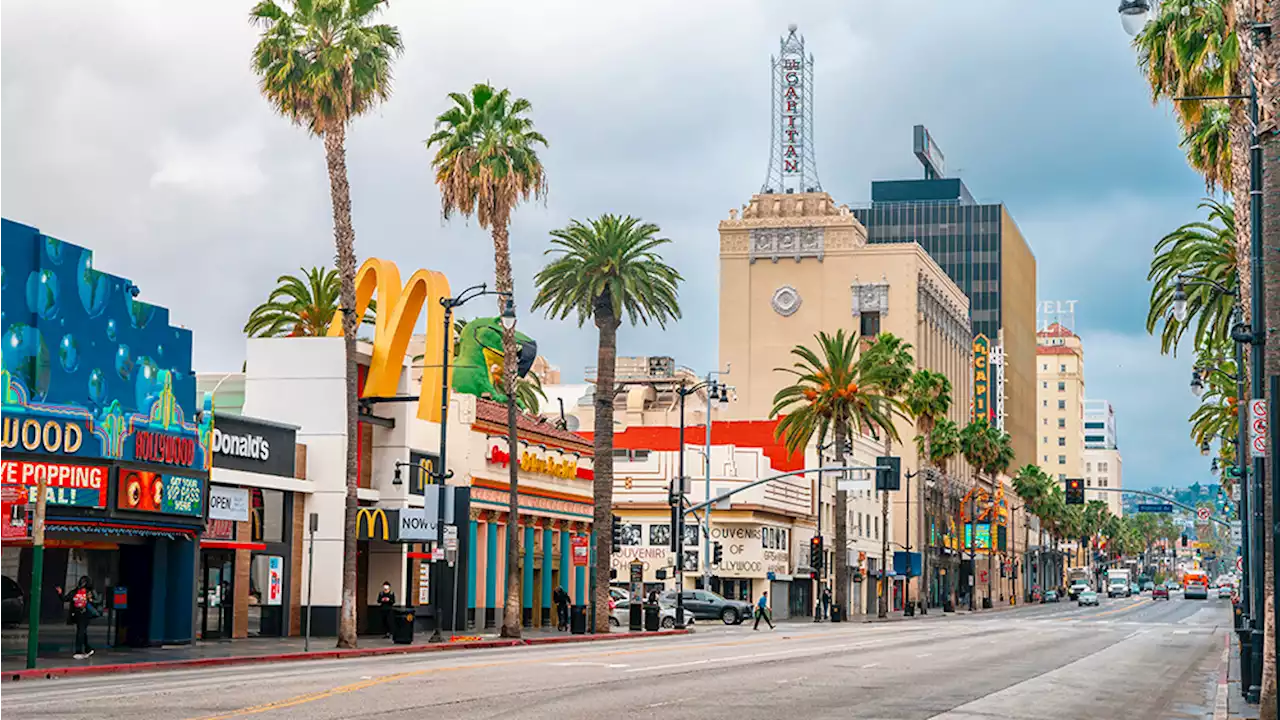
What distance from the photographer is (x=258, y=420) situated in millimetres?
44938

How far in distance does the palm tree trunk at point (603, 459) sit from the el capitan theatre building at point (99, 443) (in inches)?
785

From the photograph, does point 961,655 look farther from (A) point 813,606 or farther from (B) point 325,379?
(A) point 813,606

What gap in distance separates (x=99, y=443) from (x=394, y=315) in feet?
50.4

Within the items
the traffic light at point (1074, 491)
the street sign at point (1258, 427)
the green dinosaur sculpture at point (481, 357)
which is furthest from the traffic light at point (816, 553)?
the street sign at point (1258, 427)

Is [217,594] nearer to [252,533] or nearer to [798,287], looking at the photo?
[252,533]

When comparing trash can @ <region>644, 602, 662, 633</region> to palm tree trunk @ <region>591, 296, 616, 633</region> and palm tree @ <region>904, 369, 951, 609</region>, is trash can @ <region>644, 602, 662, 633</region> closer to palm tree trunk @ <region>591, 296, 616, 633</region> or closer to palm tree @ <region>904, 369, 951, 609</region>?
palm tree trunk @ <region>591, 296, 616, 633</region>

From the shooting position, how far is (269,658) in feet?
117

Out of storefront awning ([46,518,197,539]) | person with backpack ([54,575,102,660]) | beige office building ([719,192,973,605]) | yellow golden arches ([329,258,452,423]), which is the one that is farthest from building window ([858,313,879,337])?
person with backpack ([54,575,102,660])

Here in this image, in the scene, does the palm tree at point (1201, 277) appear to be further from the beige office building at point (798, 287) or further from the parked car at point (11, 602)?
the beige office building at point (798, 287)

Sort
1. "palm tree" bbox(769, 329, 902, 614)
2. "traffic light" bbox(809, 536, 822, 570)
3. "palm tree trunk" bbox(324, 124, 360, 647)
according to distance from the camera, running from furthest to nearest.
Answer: "traffic light" bbox(809, 536, 822, 570)
"palm tree" bbox(769, 329, 902, 614)
"palm tree trunk" bbox(324, 124, 360, 647)

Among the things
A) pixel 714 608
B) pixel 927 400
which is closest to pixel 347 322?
pixel 714 608

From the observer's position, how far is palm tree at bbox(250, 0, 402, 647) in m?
42.5

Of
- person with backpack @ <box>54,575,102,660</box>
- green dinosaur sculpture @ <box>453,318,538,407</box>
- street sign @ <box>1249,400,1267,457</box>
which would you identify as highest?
green dinosaur sculpture @ <box>453,318,538,407</box>

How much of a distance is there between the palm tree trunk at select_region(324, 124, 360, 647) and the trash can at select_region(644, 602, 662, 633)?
18.9 metres
